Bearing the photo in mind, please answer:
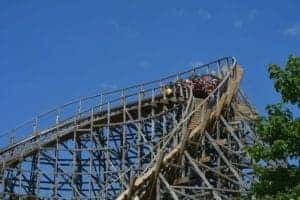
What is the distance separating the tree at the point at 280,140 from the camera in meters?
13.5

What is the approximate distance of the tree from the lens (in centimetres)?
1349

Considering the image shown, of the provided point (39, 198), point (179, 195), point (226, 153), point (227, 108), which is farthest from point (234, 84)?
point (39, 198)

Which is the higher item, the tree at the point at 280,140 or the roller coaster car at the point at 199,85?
the roller coaster car at the point at 199,85

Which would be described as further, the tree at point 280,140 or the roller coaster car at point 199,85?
the roller coaster car at point 199,85

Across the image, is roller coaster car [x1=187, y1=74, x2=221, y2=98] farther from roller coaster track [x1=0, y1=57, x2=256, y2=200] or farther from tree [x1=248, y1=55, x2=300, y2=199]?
tree [x1=248, y1=55, x2=300, y2=199]

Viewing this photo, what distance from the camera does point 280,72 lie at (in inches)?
562

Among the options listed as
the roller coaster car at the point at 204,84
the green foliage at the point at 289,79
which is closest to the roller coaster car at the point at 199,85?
the roller coaster car at the point at 204,84

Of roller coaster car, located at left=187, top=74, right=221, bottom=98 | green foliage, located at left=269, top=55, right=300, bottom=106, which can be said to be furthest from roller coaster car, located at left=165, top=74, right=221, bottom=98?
green foliage, located at left=269, top=55, right=300, bottom=106

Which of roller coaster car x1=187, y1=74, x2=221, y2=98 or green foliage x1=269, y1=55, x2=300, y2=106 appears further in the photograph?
roller coaster car x1=187, y1=74, x2=221, y2=98

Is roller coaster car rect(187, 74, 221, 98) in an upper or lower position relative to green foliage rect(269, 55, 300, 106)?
upper

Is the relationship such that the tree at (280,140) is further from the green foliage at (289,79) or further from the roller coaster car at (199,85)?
the roller coaster car at (199,85)

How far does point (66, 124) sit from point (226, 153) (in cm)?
803

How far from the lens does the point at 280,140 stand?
44.2ft

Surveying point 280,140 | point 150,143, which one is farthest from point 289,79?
point 150,143
